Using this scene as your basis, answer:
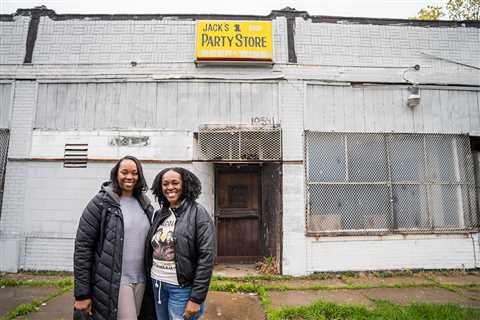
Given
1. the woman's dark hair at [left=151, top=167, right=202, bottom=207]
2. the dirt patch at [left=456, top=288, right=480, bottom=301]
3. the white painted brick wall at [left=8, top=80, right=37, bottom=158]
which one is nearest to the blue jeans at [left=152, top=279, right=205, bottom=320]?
the woman's dark hair at [left=151, top=167, right=202, bottom=207]

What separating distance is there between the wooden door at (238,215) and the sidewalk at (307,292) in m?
0.63

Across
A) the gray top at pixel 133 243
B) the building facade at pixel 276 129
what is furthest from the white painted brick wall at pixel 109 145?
the gray top at pixel 133 243

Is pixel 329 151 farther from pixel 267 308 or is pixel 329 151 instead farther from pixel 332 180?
pixel 267 308

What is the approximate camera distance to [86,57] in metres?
5.71

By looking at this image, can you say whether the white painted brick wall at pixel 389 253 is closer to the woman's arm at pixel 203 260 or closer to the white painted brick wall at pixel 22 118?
the woman's arm at pixel 203 260

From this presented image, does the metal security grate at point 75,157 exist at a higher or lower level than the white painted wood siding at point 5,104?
lower

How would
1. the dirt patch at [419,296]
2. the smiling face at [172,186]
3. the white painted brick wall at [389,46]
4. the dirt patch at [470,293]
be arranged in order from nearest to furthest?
the smiling face at [172,186]
the dirt patch at [419,296]
the dirt patch at [470,293]
the white painted brick wall at [389,46]

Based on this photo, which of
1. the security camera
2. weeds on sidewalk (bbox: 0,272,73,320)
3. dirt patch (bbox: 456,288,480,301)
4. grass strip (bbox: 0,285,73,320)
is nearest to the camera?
grass strip (bbox: 0,285,73,320)

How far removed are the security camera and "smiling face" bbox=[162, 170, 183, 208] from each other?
5.33 meters

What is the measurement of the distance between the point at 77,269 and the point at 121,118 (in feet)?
12.9

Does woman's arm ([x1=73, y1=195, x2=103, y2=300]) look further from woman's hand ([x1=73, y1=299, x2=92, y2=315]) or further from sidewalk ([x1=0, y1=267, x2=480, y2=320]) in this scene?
sidewalk ([x1=0, y1=267, x2=480, y2=320])

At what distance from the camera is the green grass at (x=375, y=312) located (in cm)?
345

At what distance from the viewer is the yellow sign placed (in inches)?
220

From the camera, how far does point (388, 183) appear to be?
5617mm
